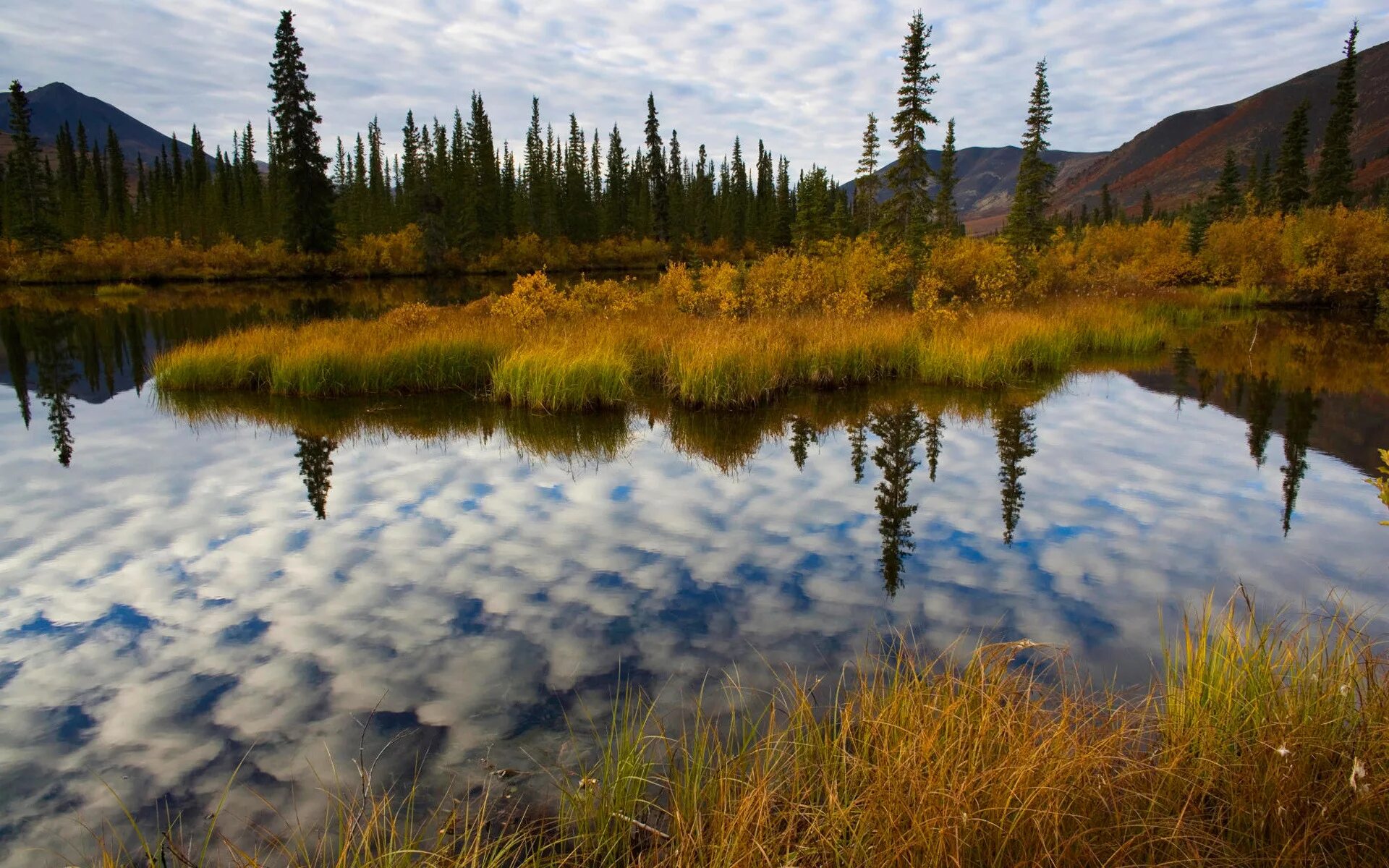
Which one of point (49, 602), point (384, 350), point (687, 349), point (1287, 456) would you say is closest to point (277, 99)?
point (384, 350)

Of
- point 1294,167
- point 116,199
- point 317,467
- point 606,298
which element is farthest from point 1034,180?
point 116,199

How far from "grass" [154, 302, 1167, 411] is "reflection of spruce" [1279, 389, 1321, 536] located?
16.4 ft

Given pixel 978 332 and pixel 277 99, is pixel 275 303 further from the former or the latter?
pixel 978 332

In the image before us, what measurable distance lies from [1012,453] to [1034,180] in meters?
39.0

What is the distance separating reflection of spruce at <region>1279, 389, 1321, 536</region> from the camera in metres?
9.51

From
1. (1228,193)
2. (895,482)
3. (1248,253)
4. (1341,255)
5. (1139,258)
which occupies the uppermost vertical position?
(1228,193)

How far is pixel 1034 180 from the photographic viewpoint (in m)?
44.6

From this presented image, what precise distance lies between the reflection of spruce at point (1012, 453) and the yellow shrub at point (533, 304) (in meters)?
10.9

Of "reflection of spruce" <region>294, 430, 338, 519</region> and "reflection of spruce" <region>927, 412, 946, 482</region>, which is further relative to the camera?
"reflection of spruce" <region>927, 412, 946, 482</region>

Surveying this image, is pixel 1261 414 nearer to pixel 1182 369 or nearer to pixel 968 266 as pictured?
pixel 1182 369

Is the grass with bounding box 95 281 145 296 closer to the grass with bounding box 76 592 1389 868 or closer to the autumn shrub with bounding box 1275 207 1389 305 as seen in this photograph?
the grass with bounding box 76 592 1389 868

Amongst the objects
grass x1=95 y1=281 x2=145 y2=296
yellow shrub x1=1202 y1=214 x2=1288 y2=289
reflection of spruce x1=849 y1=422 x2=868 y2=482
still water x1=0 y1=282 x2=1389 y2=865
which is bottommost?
still water x1=0 y1=282 x2=1389 y2=865

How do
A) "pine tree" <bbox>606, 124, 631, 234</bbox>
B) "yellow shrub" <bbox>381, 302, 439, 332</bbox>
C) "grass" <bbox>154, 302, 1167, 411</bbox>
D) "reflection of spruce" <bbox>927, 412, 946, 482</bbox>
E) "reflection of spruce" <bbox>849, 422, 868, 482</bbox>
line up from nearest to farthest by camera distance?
"reflection of spruce" <bbox>849, 422, 868, 482</bbox>
"reflection of spruce" <bbox>927, 412, 946, 482</bbox>
"grass" <bbox>154, 302, 1167, 411</bbox>
"yellow shrub" <bbox>381, 302, 439, 332</bbox>
"pine tree" <bbox>606, 124, 631, 234</bbox>

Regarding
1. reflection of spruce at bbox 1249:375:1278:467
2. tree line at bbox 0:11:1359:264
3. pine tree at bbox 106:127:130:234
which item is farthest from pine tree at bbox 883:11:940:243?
pine tree at bbox 106:127:130:234
